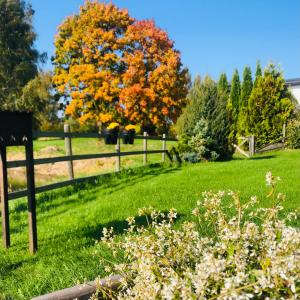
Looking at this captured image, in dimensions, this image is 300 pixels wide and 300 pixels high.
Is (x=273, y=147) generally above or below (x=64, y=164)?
above

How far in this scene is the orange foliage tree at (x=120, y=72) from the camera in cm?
2952

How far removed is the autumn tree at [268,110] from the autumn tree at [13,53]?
69.8 feet

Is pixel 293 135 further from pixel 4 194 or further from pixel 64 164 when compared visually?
pixel 4 194

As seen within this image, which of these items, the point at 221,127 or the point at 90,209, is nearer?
the point at 90,209

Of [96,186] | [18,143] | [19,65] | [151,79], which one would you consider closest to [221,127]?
[96,186]

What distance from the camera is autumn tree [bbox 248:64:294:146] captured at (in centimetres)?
2394

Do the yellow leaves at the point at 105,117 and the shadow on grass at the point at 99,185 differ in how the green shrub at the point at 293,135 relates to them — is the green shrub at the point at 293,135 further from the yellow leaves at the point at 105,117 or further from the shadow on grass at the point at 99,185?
the yellow leaves at the point at 105,117

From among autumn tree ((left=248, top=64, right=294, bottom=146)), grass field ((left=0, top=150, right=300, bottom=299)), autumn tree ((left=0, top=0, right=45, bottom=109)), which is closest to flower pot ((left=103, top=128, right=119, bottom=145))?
grass field ((left=0, top=150, right=300, bottom=299))

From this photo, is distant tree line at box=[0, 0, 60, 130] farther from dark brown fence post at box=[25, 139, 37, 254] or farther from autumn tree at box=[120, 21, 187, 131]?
dark brown fence post at box=[25, 139, 37, 254]

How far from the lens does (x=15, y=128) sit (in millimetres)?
4609

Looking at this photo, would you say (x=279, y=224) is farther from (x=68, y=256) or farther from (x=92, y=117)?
(x=92, y=117)

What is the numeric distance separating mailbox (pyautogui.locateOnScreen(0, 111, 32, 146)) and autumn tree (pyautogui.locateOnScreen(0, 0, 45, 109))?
31819 mm

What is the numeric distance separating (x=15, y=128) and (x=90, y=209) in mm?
3120

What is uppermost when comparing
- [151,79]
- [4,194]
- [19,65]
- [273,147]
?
[19,65]
